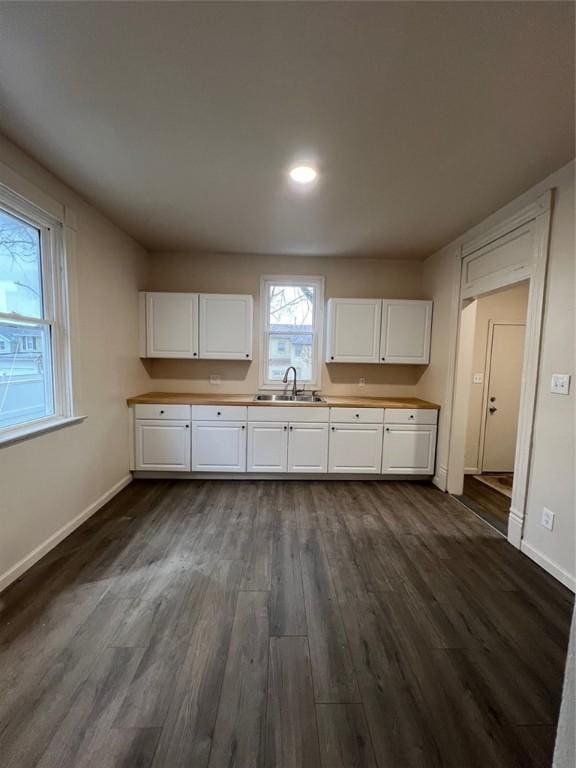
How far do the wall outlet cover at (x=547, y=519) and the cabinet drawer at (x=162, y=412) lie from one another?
3.06 metres

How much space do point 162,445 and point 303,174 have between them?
2.79 meters

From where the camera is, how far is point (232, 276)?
3.89 meters

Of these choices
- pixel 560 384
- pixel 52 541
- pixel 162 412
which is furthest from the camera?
pixel 162 412

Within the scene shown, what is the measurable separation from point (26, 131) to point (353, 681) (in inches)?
124

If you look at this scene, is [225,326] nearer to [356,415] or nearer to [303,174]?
[356,415]

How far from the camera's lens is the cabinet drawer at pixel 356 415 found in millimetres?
3447

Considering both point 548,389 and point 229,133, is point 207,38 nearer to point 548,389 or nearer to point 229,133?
point 229,133

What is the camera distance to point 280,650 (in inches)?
58.4

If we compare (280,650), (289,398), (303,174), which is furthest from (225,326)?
(280,650)

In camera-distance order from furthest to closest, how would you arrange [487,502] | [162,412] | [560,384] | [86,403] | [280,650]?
1. [162,412]
2. [487,502]
3. [86,403]
4. [560,384]
5. [280,650]

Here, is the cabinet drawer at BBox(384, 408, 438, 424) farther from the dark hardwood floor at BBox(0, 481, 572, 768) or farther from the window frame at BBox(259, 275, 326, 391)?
the dark hardwood floor at BBox(0, 481, 572, 768)

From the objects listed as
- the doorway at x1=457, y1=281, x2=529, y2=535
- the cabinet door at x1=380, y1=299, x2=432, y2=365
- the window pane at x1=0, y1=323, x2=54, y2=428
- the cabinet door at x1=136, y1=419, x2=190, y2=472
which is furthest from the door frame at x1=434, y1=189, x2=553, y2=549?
the window pane at x1=0, y1=323, x2=54, y2=428

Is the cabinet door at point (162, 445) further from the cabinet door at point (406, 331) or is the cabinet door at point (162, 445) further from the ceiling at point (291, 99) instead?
the cabinet door at point (406, 331)

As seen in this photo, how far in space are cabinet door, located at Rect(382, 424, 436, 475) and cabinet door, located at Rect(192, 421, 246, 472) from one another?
61.1 inches
